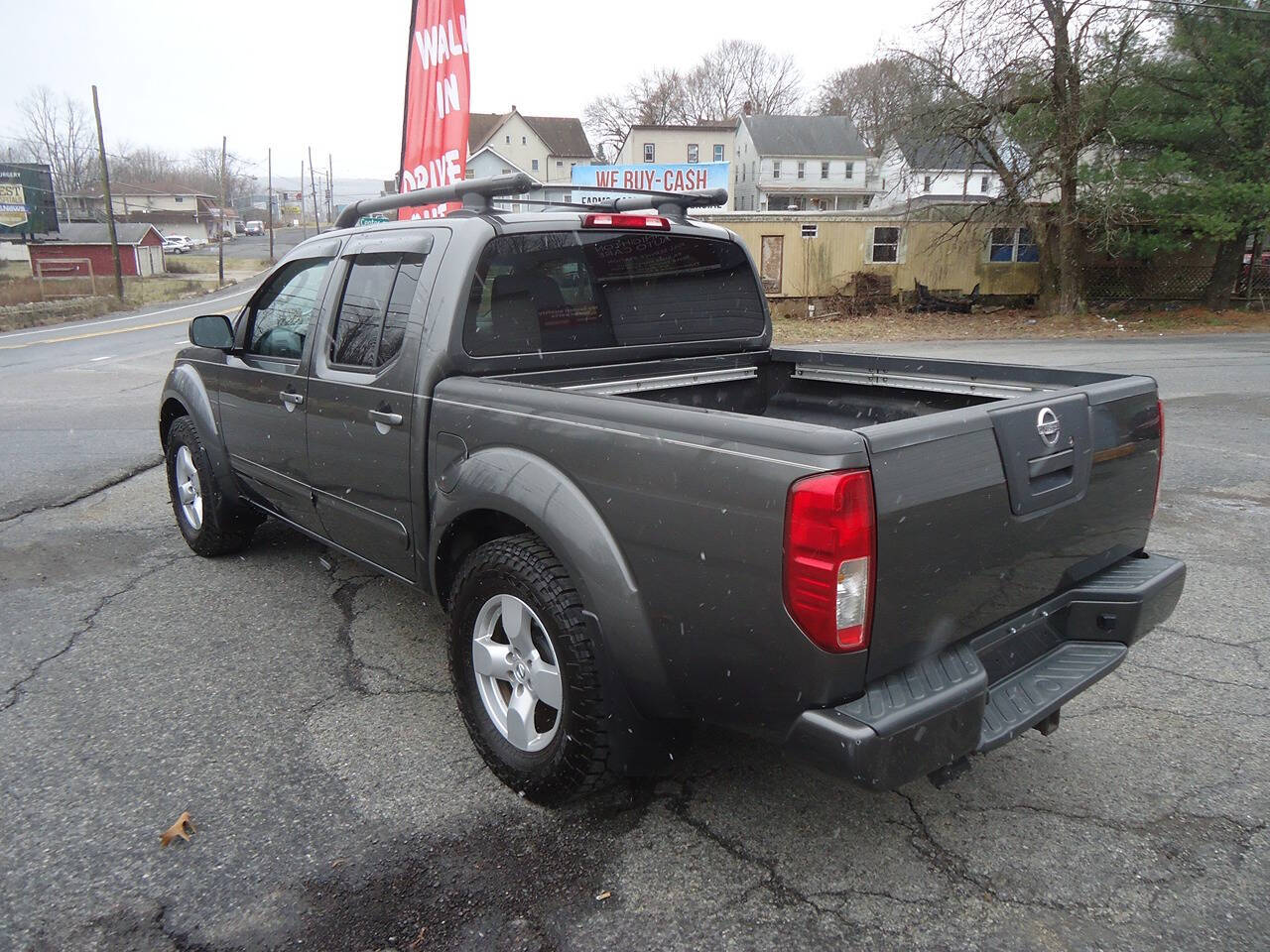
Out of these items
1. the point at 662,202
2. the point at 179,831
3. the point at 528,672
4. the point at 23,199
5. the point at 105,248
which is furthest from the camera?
the point at 23,199

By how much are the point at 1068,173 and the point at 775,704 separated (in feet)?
72.7

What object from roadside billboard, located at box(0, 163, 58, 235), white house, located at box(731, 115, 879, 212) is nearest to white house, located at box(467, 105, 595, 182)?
white house, located at box(731, 115, 879, 212)

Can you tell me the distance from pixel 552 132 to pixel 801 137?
79.4ft

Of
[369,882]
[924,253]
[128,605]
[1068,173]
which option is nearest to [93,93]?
[924,253]

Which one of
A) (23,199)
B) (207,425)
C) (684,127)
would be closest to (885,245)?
(207,425)

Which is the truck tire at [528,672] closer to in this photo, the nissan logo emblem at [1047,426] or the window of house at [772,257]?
the nissan logo emblem at [1047,426]

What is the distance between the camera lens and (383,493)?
3.45 m

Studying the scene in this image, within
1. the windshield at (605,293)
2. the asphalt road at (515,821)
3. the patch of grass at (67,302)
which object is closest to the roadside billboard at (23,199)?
the patch of grass at (67,302)

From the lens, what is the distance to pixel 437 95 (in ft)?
34.1

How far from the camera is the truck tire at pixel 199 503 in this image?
492cm

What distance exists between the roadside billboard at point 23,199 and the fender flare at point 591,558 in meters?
79.5

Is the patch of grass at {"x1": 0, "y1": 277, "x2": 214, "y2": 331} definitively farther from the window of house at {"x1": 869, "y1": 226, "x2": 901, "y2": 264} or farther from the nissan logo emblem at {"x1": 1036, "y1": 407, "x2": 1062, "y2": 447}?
the nissan logo emblem at {"x1": 1036, "y1": 407, "x2": 1062, "y2": 447}

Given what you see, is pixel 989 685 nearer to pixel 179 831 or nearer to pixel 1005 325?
pixel 179 831

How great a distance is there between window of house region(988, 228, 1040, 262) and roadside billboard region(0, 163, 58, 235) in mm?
69915
